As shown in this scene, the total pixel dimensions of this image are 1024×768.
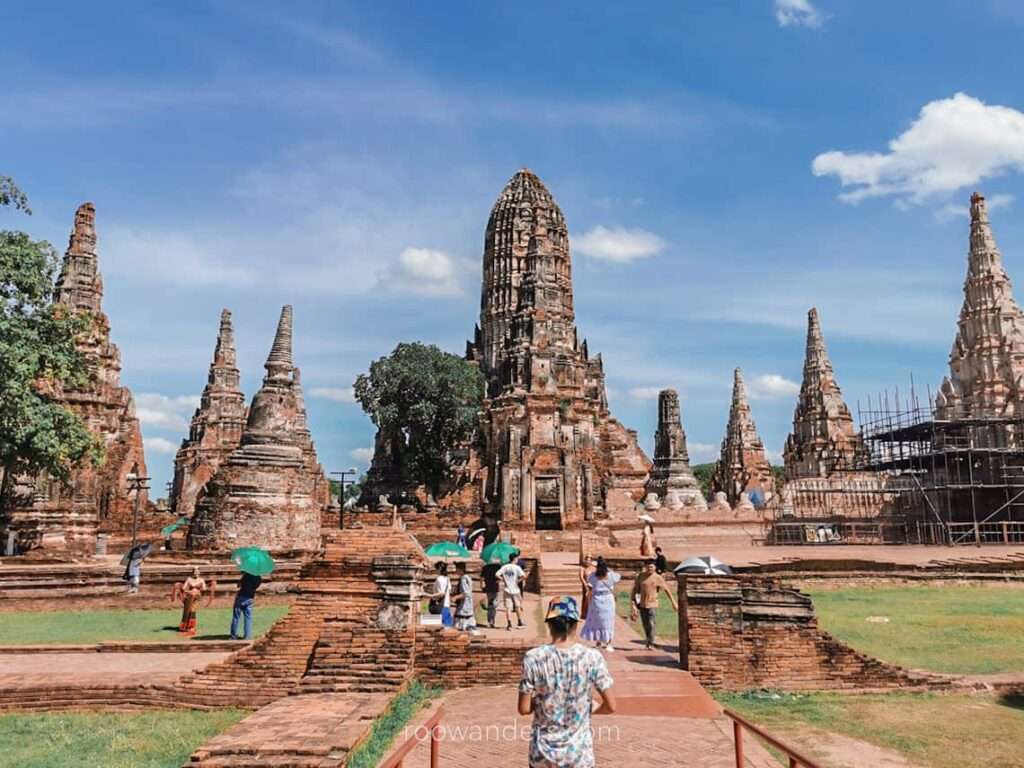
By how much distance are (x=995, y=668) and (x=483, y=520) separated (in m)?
22.0

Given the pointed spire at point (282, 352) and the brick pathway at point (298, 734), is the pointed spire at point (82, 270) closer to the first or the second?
the pointed spire at point (282, 352)

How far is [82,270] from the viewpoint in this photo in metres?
29.8

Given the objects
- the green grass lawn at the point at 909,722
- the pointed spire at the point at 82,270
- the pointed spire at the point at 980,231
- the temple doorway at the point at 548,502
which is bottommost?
the green grass lawn at the point at 909,722

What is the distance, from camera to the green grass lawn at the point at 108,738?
680 cm

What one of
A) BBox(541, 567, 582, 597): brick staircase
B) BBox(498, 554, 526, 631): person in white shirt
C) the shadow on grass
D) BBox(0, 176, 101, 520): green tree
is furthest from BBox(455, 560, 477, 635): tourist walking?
BBox(0, 176, 101, 520): green tree

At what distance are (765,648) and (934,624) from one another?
20.4ft

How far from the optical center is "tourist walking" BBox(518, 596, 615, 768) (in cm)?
423

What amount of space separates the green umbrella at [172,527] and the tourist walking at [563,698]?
26.0 m

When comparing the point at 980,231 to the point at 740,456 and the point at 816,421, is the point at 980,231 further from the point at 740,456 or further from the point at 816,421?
the point at 740,456

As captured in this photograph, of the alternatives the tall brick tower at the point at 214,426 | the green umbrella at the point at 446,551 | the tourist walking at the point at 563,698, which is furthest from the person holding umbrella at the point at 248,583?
the tall brick tower at the point at 214,426

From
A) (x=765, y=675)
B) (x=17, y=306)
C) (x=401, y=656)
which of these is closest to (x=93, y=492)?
(x=17, y=306)

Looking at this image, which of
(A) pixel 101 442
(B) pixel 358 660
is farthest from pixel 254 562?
(A) pixel 101 442

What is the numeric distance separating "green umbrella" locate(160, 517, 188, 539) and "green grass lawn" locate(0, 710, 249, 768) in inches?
816

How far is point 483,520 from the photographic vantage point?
30.7 m
